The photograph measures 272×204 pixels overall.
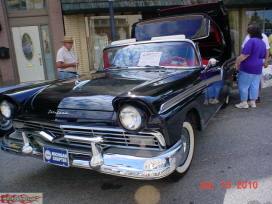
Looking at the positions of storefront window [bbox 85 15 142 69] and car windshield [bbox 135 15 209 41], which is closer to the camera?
car windshield [bbox 135 15 209 41]

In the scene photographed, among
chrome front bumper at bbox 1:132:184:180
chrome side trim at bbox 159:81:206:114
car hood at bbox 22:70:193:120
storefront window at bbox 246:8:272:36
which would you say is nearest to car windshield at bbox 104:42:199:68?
car hood at bbox 22:70:193:120

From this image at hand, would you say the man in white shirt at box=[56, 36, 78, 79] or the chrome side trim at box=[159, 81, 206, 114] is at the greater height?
the man in white shirt at box=[56, 36, 78, 79]

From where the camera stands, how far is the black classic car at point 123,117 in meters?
2.16

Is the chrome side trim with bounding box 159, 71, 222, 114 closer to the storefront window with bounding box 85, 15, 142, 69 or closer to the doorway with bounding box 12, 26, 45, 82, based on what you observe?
the storefront window with bounding box 85, 15, 142, 69

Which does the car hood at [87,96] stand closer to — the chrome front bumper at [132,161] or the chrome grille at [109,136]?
the chrome grille at [109,136]

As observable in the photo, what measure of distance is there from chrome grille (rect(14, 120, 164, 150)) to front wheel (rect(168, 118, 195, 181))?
0.52 meters

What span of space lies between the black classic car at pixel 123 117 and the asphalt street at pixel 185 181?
26 cm

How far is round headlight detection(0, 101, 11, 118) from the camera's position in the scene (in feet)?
9.41

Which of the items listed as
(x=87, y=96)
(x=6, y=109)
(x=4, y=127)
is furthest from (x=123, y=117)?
(x=4, y=127)

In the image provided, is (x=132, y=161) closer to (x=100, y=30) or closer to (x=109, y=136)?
(x=109, y=136)

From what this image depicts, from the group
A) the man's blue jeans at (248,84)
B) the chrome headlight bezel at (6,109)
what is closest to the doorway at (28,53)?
the chrome headlight bezel at (6,109)

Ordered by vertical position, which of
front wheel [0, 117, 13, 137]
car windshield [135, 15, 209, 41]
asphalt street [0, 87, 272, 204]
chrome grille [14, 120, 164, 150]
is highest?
car windshield [135, 15, 209, 41]

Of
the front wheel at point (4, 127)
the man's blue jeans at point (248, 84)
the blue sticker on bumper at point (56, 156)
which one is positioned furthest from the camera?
the man's blue jeans at point (248, 84)

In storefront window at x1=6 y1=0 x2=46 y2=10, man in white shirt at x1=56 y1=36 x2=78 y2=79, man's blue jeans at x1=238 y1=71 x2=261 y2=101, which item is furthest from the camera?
Result: storefront window at x1=6 y1=0 x2=46 y2=10
